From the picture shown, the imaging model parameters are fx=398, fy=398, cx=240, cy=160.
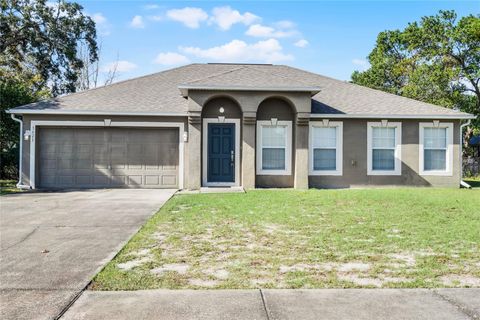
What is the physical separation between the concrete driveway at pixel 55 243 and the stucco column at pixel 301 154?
5.11 m

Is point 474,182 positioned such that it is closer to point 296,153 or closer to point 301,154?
point 301,154

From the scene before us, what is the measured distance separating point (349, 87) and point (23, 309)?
53.1 ft

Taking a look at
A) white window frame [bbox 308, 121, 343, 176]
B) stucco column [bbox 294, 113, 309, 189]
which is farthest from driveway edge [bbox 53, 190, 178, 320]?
white window frame [bbox 308, 121, 343, 176]

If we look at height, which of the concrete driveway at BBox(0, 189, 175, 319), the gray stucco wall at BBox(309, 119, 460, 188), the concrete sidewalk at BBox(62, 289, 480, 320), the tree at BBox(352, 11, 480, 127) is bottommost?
the concrete sidewalk at BBox(62, 289, 480, 320)

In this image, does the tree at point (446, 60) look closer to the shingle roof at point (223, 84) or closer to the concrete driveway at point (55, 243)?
the shingle roof at point (223, 84)

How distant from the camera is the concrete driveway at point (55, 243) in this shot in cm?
377

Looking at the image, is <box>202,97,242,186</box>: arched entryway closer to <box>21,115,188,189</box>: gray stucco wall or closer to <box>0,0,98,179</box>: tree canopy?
<box>21,115,188,189</box>: gray stucco wall

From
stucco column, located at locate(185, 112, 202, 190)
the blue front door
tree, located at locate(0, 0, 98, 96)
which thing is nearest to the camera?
stucco column, located at locate(185, 112, 202, 190)

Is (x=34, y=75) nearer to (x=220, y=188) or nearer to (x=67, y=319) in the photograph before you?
(x=220, y=188)

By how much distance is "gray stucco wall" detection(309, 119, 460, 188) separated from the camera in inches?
590

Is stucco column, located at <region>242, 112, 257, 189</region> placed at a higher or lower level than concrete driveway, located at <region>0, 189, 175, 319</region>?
higher

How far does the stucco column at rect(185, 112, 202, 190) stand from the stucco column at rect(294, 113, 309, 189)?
346 cm

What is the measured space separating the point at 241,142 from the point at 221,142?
2.46ft

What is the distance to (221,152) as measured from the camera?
14617 mm
